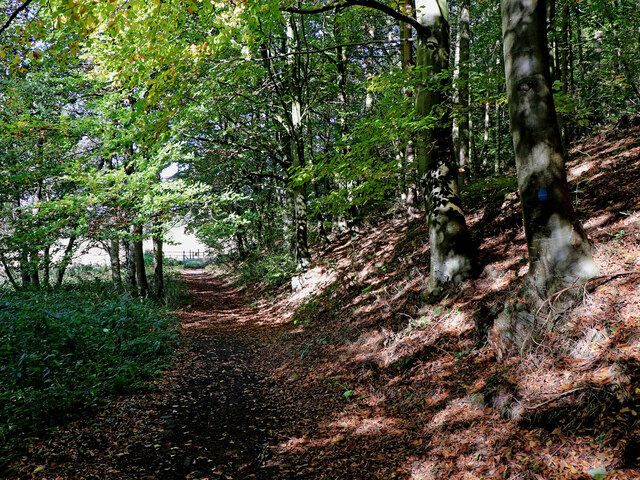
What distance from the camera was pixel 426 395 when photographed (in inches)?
171

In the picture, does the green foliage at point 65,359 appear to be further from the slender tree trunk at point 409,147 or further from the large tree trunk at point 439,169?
the slender tree trunk at point 409,147

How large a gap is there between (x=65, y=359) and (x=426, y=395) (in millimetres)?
5344

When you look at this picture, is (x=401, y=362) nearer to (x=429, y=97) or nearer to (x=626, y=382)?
(x=626, y=382)

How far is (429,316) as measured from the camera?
5711mm

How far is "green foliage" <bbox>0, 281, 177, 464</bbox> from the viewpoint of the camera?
432cm

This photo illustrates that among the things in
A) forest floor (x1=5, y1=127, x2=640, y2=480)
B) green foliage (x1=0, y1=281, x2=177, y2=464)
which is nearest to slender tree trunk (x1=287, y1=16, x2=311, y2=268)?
forest floor (x1=5, y1=127, x2=640, y2=480)

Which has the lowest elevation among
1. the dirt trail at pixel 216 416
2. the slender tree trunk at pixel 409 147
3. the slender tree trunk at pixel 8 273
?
the dirt trail at pixel 216 416

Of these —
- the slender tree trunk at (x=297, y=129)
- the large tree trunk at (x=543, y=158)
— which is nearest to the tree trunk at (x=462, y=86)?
the large tree trunk at (x=543, y=158)

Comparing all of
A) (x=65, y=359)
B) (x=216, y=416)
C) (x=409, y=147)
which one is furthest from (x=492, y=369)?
(x=409, y=147)

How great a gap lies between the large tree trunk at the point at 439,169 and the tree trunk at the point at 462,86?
0.86 feet

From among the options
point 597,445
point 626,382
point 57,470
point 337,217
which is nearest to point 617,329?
point 626,382

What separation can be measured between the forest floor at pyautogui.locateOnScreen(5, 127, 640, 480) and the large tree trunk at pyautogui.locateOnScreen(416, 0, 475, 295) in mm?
449

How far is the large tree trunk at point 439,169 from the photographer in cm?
579

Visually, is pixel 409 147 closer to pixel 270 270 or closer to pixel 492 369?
pixel 492 369
